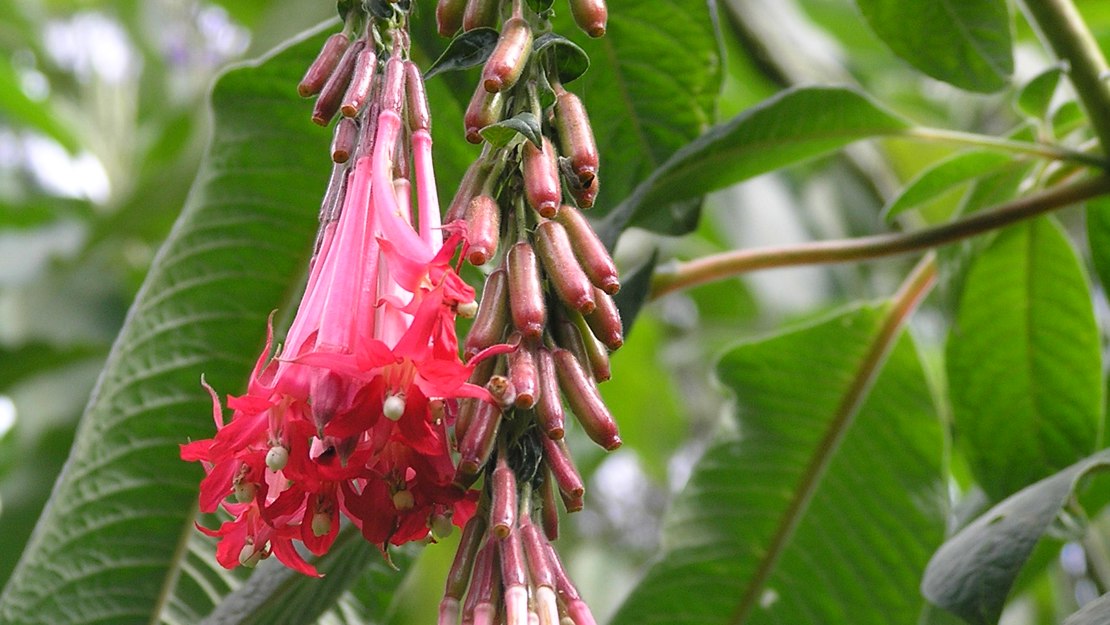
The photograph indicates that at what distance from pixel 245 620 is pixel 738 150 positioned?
0.60m

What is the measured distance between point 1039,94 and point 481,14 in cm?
69

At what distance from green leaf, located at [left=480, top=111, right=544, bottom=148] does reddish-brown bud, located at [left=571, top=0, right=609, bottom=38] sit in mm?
85

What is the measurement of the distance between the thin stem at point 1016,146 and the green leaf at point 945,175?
0.05 ft

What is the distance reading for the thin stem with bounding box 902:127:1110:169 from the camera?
1.16 metres

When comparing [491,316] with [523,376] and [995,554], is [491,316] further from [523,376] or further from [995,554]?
[995,554]

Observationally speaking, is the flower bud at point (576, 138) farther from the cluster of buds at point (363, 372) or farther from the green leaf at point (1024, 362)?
the green leaf at point (1024, 362)

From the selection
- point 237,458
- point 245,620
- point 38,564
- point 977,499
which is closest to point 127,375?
point 38,564

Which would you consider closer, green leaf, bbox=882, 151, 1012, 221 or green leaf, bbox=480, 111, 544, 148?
green leaf, bbox=480, 111, 544, 148

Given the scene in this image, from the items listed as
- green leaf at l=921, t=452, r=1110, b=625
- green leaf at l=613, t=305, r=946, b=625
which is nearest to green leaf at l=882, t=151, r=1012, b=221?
green leaf at l=613, t=305, r=946, b=625

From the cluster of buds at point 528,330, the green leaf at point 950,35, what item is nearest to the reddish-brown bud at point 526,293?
the cluster of buds at point 528,330

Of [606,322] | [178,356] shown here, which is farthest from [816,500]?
[606,322]

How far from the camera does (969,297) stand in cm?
141

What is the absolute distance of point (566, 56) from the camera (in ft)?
2.47

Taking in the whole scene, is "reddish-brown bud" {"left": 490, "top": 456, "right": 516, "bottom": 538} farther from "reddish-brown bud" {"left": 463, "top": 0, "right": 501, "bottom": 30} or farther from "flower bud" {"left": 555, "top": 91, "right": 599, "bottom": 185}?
"reddish-brown bud" {"left": 463, "top": 0, "right": 501, "bottom": 30}
